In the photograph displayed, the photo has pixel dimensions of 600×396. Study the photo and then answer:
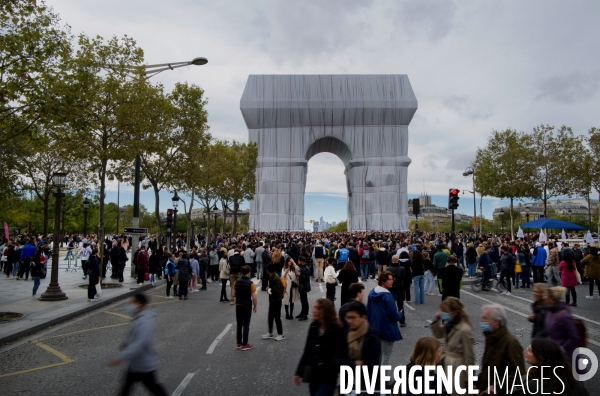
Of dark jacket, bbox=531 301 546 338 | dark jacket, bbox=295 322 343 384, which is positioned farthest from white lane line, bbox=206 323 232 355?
dark jacket, bbox=531 301 546 338

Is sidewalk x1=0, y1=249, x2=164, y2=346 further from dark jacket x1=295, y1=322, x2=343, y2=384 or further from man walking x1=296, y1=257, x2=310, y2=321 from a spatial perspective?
dark jacket x1=295, y1=322, x2=343, y2=384

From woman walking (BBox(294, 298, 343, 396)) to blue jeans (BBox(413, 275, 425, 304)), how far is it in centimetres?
925

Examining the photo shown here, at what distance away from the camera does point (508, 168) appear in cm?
4266

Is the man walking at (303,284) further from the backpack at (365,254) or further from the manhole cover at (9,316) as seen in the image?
the backpack at (365,254)

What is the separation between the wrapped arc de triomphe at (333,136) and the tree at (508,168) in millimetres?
12516

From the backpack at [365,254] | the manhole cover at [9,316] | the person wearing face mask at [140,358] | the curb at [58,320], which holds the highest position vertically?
the backpack at [365,254]

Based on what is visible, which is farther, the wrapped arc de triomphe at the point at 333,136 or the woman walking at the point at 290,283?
the wrapped arc de triomphe at the point at 333,136

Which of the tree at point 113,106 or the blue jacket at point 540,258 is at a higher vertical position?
the tree at point 113,106

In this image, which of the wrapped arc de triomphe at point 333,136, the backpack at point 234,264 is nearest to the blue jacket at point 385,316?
the backpack at point 234,264

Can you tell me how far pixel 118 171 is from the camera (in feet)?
70.7

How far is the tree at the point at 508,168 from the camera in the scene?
1634 inches

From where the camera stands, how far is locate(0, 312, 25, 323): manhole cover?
11.4 m

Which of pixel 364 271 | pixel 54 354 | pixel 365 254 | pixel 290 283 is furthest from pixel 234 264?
pixel 364 271

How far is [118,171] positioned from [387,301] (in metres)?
18.1
